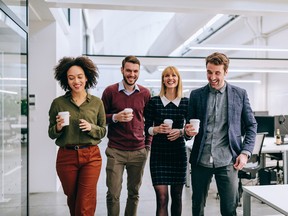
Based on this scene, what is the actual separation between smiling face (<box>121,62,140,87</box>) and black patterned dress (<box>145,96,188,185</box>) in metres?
0.28

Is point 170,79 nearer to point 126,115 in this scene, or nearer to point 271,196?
point 126,115

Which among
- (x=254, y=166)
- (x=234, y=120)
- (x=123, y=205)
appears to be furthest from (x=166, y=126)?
(x=254, y=166)

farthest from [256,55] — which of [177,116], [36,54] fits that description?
[177,116]

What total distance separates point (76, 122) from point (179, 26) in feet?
14.2

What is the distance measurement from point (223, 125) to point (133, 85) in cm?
81

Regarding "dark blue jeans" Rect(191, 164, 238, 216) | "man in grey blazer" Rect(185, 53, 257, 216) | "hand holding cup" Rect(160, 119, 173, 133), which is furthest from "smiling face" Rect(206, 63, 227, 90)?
"dark blue jeans" Rect(191, 164, 238, 216)

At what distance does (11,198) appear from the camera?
3773mm

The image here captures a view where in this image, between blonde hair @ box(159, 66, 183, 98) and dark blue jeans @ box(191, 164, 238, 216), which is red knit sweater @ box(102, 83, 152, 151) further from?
dark blue jeans @ box(191, 164, 238, 216)

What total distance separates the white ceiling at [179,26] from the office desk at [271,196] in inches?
99.2

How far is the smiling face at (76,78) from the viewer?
6.52ft

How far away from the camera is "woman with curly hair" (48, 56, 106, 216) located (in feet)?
6.49

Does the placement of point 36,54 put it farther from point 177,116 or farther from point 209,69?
point 209,69

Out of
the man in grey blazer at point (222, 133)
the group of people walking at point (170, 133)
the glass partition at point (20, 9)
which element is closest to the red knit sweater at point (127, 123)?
the group of people walking at point (170, 133)

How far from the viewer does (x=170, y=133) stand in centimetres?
215
